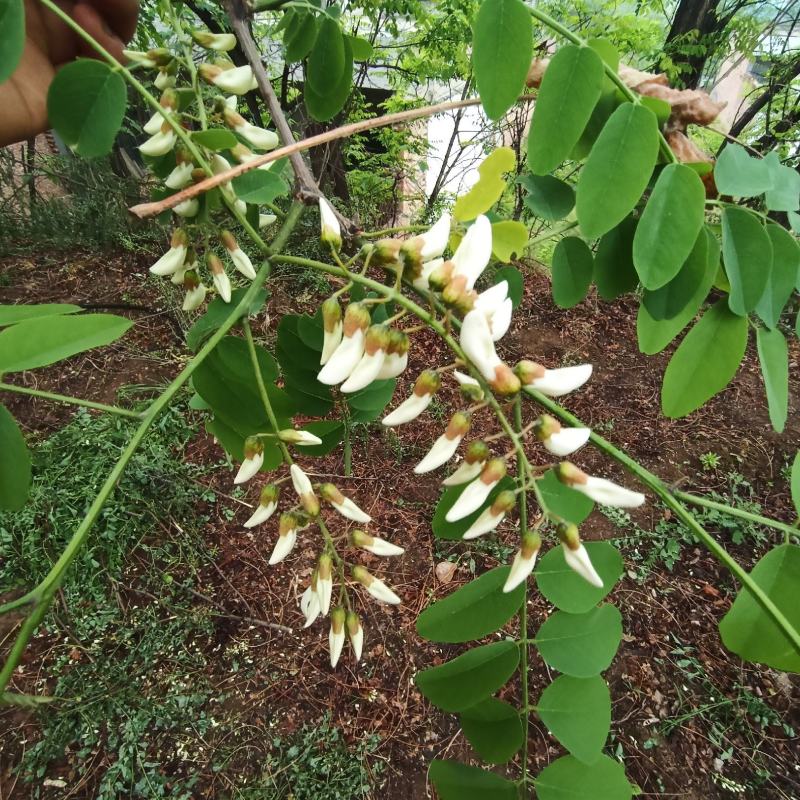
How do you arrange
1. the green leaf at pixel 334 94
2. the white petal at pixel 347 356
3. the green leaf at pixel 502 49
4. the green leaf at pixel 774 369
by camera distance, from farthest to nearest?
the green leaf at pixel 334 94 → the green leaf at pixel 774 369 → the green leaf at pixel 502 49 → the white petal at pixel 347 356

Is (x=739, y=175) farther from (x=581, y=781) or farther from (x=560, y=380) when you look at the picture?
(x=581, y=781)

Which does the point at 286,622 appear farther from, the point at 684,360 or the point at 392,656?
the point at 684,360

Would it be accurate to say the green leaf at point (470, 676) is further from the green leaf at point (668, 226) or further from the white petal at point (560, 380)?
the green leaf at point (668, 226)

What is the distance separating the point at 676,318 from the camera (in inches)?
27.1

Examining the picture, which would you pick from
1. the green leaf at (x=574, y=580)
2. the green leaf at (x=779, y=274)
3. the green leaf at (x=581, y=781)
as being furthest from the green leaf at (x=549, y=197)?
the green leaf at (x=581, y=781)

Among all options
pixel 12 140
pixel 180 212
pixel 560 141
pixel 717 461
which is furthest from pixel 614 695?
pixel 12 140

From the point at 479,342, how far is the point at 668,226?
35 cm

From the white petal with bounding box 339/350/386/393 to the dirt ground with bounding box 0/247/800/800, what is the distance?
78cm

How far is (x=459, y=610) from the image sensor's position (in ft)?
2.03

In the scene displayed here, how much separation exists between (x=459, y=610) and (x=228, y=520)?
1.29 meters

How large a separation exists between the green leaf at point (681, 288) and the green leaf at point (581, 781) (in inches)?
19.9

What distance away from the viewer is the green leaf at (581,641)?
0.60 metres

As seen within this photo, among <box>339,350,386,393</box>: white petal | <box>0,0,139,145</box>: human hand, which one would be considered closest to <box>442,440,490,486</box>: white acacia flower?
<box>339,350,386,393</box>: white petal

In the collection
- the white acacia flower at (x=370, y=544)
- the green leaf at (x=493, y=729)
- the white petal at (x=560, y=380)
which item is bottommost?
the green leaf at (x=493, y=729)
